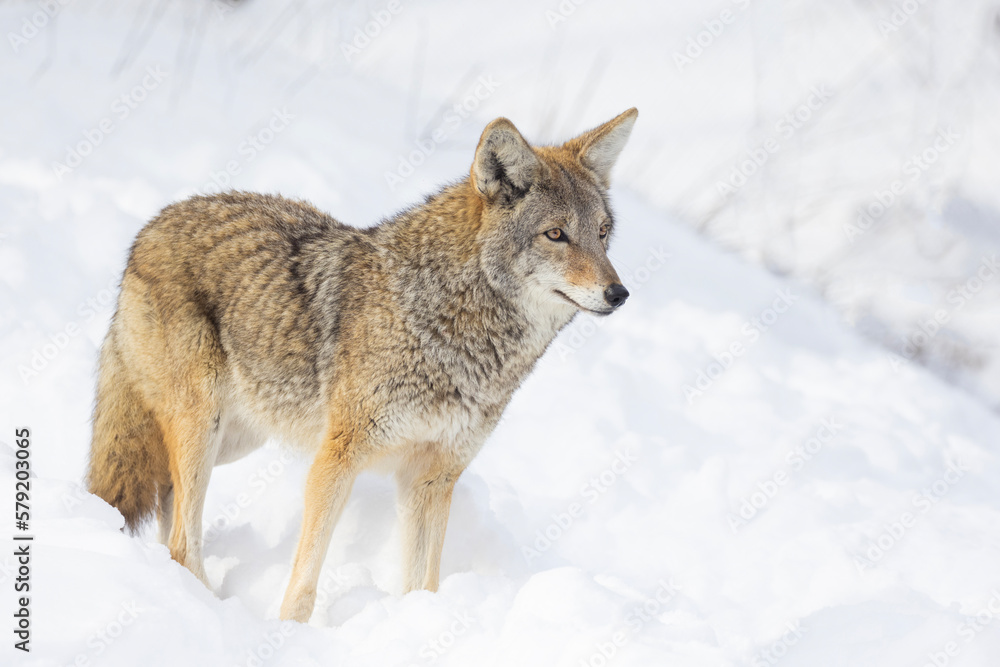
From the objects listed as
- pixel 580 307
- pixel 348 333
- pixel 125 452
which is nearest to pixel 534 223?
pixel 580 307

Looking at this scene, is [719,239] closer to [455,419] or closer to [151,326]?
[455,419]

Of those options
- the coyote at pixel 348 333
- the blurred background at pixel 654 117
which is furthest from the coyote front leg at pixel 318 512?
the blurred background at pixel 654 117

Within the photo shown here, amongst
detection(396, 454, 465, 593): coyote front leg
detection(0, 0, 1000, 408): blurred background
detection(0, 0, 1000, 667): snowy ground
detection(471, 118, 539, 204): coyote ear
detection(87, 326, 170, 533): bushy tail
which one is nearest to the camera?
detection(0, 0, 1000, 667): snowy ground

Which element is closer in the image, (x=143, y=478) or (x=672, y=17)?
(x=143, y=478)

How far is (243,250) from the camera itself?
4.05 m

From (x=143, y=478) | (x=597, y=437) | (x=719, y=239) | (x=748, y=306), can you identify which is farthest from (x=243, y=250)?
(x=719, y=239)

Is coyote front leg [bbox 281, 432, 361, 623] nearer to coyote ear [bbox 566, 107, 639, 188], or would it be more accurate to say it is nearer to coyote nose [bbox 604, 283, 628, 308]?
coyote nose [bbox 604, 283, 628, 308]

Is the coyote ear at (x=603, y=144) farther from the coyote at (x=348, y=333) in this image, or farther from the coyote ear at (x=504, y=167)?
the coyote ear at (x=504, y=167)

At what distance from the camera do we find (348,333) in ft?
12.0

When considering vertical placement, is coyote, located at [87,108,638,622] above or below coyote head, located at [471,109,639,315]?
below

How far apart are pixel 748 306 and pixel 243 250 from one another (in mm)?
4850

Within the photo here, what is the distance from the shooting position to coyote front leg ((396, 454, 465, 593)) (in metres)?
3.88

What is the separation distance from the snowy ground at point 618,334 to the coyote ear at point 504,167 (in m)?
1.68

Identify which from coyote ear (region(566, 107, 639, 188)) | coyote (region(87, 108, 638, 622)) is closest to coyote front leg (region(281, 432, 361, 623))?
coyote (region(87, 108, 638, 622))
